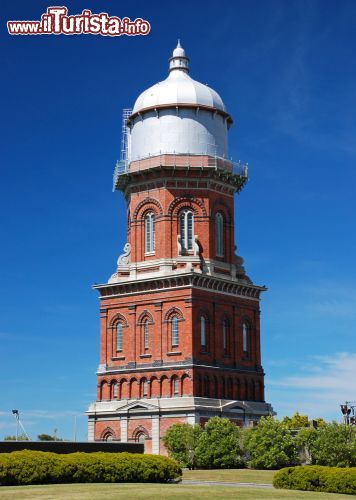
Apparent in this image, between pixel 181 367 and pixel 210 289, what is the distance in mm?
6932

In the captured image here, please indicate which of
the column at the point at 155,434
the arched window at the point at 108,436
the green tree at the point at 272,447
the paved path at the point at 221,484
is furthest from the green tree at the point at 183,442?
the paved path at the point at 221,484

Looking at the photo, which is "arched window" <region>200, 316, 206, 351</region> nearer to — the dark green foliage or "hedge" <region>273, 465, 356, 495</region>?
the dark green foliage

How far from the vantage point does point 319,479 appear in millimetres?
44875

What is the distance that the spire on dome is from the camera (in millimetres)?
80875

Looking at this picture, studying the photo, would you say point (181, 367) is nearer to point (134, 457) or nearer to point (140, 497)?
point (134, 457)

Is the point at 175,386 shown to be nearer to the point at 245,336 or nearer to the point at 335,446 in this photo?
the point at 245,336

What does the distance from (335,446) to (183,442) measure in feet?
36.9

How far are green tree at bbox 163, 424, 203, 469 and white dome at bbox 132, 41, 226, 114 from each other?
2704 cm

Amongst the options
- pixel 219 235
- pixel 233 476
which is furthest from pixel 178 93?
pixel 233 476

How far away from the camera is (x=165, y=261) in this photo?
246 ft

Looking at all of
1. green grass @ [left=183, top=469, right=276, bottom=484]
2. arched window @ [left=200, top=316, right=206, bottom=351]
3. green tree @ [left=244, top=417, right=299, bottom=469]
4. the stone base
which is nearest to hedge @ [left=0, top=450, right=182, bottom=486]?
green grass @ [left=183, top=469, right=276, bottom=484]

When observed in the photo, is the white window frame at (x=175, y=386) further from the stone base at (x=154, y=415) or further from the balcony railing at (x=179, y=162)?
the balcony railing at (x=179, y=162)

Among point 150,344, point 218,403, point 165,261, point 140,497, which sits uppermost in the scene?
point 165,261

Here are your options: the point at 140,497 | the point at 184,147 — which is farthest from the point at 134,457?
the point at 184,147
